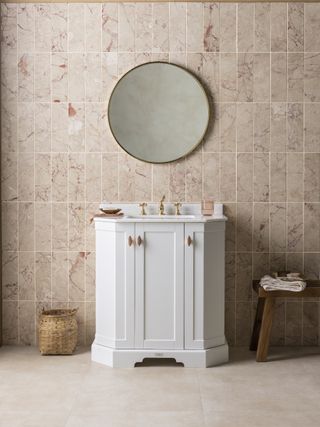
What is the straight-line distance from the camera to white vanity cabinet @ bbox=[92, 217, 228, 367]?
168 inches

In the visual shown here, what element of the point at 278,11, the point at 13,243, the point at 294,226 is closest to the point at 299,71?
the point at 278,11

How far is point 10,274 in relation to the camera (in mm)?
4809

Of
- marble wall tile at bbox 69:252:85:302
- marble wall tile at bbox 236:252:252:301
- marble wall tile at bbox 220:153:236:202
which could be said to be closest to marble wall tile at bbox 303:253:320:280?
marble wall tile at bbox 236:252:252:301

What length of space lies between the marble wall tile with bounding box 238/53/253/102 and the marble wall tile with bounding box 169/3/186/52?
1.32 feet

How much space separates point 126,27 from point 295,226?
5.82 ft

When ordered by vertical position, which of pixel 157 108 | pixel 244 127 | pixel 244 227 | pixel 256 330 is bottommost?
pixel 256 330

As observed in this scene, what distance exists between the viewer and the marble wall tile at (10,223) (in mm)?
4785

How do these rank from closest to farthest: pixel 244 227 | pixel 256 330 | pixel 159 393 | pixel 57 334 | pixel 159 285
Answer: pixel 159 393, pixel 159 285, pixel 57 334, pixel 256 330, pixel 244 227

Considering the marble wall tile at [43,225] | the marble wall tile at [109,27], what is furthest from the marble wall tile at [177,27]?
the marble wall tile at [43,225]

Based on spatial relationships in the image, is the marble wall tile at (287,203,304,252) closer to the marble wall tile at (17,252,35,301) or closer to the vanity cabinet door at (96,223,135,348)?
the vanity cabinet door at (96,223,135,348)

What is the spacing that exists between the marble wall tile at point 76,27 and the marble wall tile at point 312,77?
152 cm

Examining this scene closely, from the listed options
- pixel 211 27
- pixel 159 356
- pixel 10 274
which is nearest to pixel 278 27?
pixel 211 27

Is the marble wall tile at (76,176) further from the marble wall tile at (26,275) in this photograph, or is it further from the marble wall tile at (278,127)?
the marble wall tile at (278,127)

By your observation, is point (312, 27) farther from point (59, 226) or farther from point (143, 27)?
point (59, 226)
